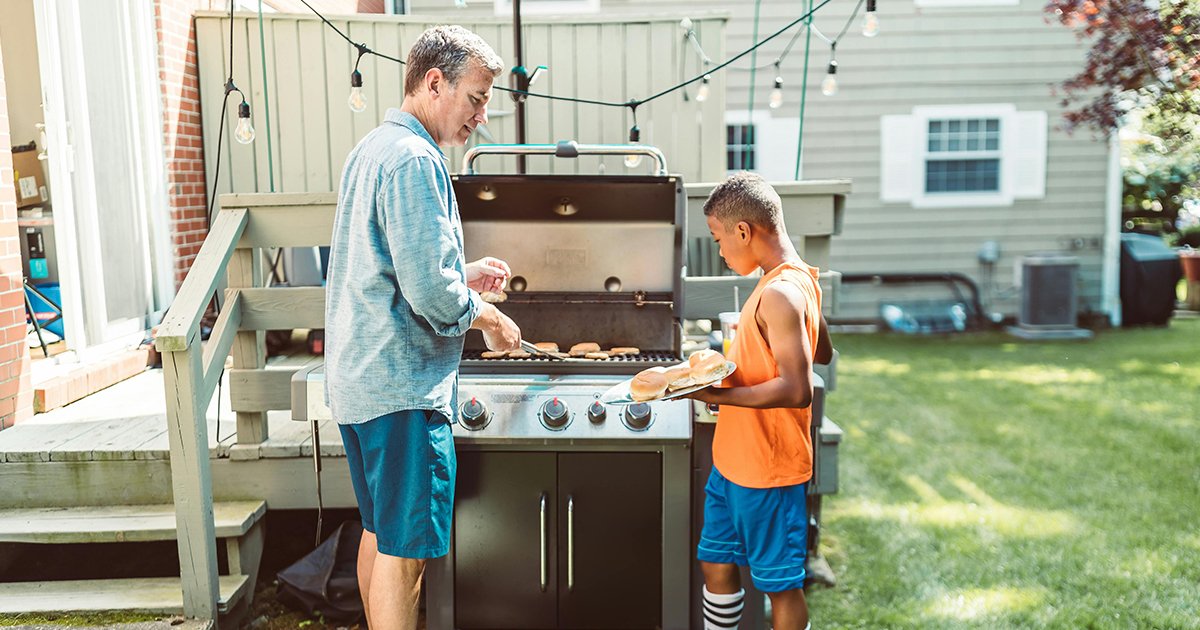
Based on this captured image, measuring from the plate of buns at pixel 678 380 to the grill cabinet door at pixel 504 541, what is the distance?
50 centimetres

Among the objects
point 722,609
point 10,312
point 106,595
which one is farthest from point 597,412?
point 10,312

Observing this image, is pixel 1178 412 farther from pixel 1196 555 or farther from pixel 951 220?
pixel 951 220

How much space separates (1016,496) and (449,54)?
3555 mm

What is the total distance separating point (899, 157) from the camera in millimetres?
9461

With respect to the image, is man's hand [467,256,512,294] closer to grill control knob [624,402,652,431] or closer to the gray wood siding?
grill control knob [624,402,652,431]

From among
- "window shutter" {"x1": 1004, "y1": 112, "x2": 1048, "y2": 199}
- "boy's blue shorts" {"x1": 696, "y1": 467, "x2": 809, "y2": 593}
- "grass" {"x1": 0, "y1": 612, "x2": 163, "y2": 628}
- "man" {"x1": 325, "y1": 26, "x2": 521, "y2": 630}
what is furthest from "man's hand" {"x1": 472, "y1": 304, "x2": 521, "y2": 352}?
"window shutter" {"x1": 1004, "y1": 112, "x2": 1048, "y2": 199}

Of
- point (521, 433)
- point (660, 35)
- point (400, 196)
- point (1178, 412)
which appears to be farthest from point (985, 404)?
point (400, 196)

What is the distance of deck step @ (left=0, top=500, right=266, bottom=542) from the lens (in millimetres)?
2963

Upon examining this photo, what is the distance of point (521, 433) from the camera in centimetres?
254

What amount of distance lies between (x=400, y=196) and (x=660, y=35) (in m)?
4.23

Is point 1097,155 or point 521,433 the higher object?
point 1097,155

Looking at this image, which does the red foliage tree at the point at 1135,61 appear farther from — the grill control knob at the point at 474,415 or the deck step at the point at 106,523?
the deck step at the point at 106,523

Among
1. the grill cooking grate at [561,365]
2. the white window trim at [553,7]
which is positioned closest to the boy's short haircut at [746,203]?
the grill cooking grate at [561,365]

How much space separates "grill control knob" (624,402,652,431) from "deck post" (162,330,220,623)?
1273 mm
